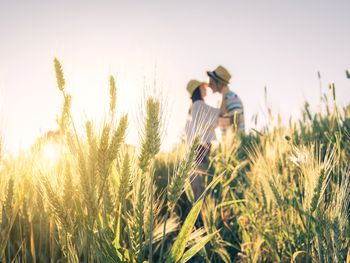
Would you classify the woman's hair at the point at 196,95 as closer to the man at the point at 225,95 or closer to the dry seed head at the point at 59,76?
the man at the point at 225,95

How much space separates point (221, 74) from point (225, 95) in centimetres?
30

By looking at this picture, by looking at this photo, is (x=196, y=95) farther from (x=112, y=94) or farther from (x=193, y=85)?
(x=112, y=94)

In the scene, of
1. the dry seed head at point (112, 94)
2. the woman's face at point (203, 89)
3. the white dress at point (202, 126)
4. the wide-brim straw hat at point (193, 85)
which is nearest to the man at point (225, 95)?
the woman's face at point (203, 89)

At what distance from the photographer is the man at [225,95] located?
13.8 ft

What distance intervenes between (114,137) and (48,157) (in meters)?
0.34

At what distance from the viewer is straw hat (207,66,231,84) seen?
4340 millimetres

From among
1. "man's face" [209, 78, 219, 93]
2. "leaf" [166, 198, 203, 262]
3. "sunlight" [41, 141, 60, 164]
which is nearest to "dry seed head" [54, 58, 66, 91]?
"sunlight" [41, 141, 60, 164]

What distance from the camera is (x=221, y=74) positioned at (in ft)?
14.3

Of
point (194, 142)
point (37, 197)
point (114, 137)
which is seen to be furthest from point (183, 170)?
point (37, 197)

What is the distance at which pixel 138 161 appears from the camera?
2.39 feet

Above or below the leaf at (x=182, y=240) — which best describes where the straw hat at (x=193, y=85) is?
above

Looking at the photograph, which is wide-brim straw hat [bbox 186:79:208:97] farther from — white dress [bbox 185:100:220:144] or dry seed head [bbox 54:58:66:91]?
dry seed head [bbox 54:58:66:91]

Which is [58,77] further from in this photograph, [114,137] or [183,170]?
[183,170]

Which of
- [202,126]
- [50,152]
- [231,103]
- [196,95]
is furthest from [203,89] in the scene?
[202,126]
